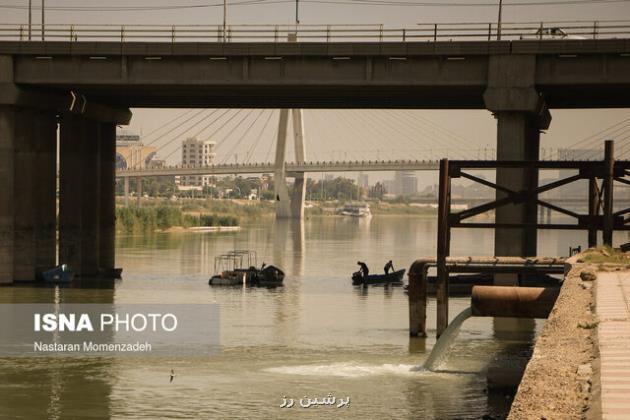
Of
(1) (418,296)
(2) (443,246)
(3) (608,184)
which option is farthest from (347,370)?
(3) (608,184)

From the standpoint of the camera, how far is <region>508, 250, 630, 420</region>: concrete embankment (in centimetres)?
1337

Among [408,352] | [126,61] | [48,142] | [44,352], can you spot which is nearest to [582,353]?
[408,352]

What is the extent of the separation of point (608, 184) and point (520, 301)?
478 inches

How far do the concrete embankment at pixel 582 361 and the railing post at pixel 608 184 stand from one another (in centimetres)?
1852

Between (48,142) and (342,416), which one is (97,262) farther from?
(342,416)

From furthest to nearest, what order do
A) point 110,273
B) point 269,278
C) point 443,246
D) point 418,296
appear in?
point 110,273 < point 269,278 < point 418,296 < point 443,246

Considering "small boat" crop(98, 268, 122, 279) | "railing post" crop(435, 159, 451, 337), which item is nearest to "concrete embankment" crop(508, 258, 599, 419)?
"railing post" crop(435, 159, 451, 337)

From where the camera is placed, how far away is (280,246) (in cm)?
13988

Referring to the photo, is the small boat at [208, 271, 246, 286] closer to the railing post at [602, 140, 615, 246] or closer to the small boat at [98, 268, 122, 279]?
the small boat at [98, 268, 122, 279]

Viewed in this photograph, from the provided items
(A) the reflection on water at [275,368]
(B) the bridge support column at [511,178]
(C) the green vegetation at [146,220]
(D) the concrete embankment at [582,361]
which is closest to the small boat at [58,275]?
(A) the reflection on water at [275,368]

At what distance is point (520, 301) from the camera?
34312 millimetres

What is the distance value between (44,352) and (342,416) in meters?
Result: 16.6

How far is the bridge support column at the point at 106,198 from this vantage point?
271 feet

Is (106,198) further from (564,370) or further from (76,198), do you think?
(564,370)
